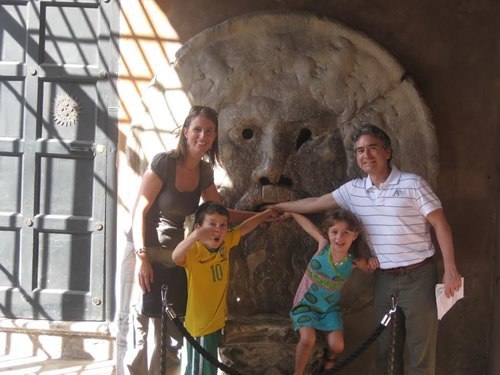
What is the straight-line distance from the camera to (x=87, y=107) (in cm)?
386

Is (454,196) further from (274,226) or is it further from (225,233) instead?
(225,233)

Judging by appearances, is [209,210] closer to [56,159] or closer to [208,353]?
[208,353]

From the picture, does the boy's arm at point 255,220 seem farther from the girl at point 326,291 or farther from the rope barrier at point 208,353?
the rope barrier at point 208,353

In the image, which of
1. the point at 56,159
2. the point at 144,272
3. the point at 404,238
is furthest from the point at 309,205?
the point at 56,159

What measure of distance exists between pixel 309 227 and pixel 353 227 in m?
0.29

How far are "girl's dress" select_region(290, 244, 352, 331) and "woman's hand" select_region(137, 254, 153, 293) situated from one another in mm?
662

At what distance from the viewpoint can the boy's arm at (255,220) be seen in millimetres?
2910

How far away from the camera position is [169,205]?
285 centimetres

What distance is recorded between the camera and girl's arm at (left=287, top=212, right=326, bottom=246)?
287 cm

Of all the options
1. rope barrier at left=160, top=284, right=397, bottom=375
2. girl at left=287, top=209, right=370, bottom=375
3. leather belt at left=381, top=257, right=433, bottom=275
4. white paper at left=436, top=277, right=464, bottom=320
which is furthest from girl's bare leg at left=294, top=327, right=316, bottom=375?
white paper at left=436, top=277, right=464, bottom=320

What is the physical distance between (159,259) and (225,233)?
1.21 feet

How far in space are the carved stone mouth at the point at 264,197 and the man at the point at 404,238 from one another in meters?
0.46

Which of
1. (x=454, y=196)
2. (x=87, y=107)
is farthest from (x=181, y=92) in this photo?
(x=454, y=196)

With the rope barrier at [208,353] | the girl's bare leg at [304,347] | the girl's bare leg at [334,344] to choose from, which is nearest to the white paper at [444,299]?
the rope barrier at [208,353]
